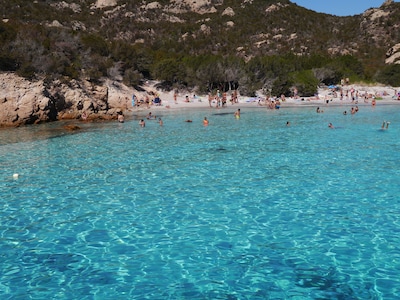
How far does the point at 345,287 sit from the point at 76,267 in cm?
463

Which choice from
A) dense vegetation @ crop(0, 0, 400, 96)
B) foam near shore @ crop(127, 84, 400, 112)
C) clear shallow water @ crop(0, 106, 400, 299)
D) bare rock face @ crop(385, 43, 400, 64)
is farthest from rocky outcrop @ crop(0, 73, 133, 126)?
bare rock face @ crop(385, 43, 400, 64)

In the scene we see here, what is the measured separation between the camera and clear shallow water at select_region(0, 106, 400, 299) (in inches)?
256

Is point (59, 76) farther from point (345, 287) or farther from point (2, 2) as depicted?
point (2, 2)

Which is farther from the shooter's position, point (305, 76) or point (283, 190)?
point (305, 76)

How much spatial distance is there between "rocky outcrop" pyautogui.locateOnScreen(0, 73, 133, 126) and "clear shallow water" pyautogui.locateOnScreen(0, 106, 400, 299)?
11.5m

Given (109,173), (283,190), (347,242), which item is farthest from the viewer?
(109,173)

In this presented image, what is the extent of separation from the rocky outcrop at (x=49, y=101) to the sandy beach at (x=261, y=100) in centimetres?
358

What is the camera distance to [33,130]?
26047 mm

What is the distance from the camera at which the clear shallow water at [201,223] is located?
6.51m

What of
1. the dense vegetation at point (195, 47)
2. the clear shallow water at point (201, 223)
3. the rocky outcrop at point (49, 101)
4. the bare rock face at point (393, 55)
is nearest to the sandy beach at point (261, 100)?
the dense vegetation at point (195, 47)

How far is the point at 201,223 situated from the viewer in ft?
30.1

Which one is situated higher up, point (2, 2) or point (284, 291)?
point (2, 2)

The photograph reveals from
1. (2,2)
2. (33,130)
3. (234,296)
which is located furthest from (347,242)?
(2,2)

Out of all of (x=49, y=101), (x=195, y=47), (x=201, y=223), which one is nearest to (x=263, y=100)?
(x=49, y=101)
